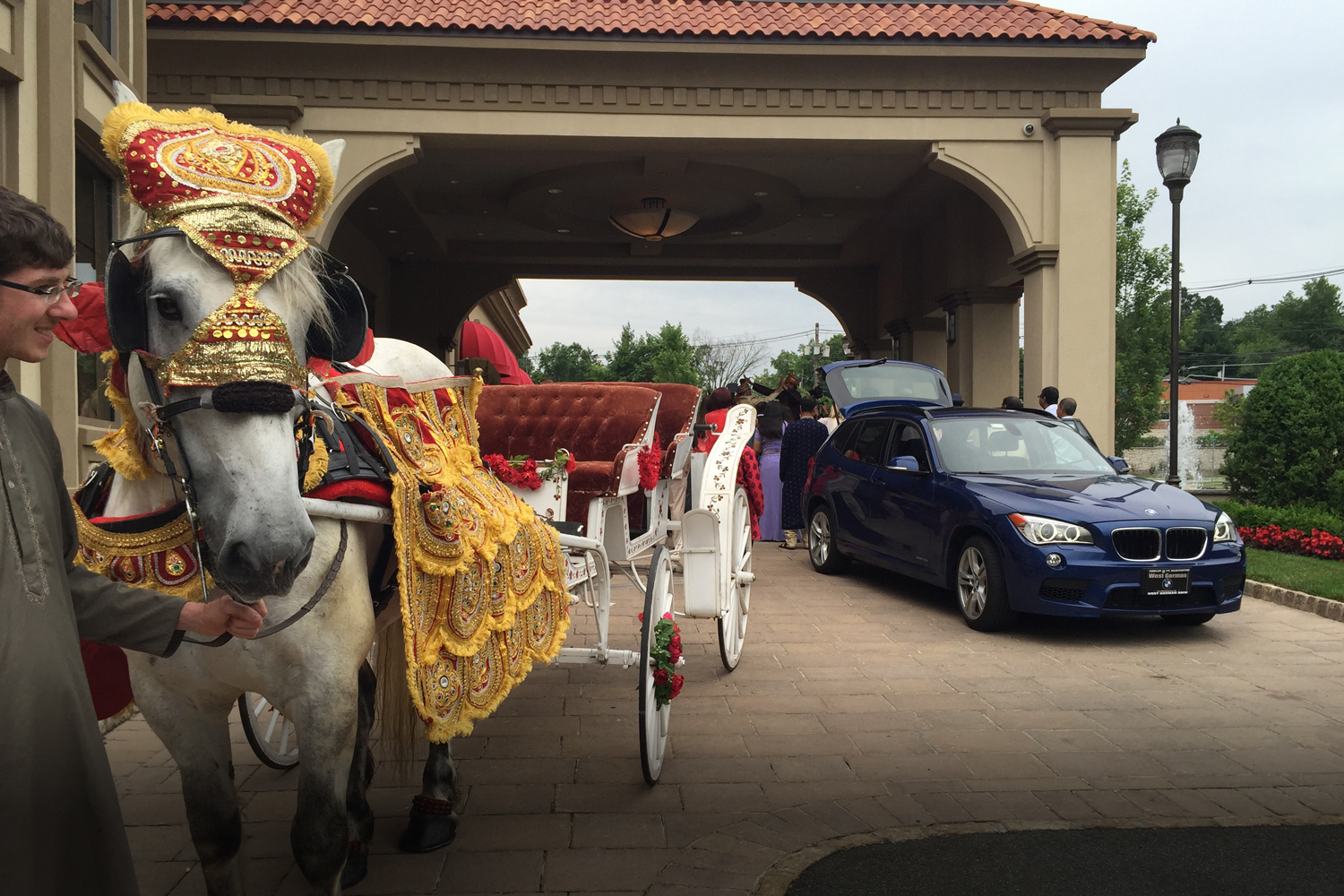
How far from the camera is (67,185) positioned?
6699 mm

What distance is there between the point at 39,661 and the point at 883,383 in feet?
37.6

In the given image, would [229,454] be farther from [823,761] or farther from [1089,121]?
[1089,121]

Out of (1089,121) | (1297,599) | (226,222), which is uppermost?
(1089,121)

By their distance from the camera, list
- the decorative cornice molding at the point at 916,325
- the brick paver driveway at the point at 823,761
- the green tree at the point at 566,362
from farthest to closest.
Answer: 1. the green tree at the point at 566,362
2. the decorative cornice molding at the point at 916,325
3. the brick paver driveway at the point at 823,761

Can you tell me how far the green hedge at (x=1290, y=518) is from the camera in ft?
36.4

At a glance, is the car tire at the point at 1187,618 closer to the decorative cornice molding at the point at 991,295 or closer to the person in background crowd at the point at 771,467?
the person in background crowd at the point at 771,467

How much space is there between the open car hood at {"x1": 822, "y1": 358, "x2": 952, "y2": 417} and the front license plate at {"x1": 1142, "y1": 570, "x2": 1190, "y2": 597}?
5143 mm

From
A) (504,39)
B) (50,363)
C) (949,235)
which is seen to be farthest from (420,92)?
(949,235)

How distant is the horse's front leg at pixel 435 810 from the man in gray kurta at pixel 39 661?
81.0 inches

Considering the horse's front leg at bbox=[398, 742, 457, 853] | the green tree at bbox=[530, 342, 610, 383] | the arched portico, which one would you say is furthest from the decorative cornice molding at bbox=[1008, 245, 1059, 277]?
the green tree at bbox=[530, 342, 610, 383]

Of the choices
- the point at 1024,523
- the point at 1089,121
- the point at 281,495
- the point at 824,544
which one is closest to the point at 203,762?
the point at 281,495

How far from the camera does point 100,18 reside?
8.04 metres

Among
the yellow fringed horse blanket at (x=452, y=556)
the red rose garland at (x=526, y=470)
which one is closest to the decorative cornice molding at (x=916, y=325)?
the red rose garland at (x=526, y=470)

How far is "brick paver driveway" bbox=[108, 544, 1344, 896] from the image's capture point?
→ 353 cm
